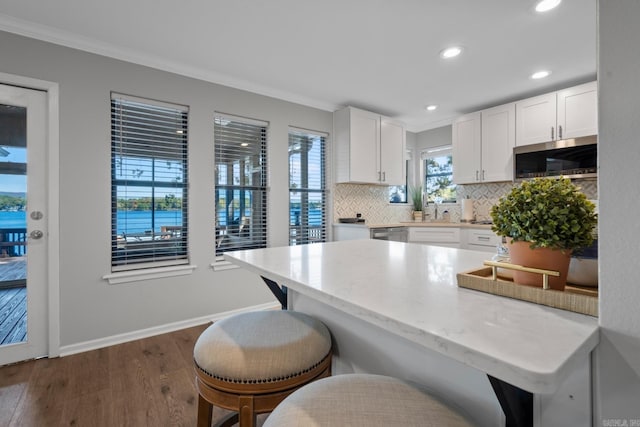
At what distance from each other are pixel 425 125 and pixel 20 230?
5.02 meters

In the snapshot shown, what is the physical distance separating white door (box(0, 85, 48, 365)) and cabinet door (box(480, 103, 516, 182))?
15.0ft

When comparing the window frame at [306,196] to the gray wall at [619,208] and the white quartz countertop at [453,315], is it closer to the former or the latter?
the white quartz countertop at [453,315]

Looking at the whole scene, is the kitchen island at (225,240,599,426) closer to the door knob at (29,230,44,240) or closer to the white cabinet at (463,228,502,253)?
the door knob at (29,230,44,240)

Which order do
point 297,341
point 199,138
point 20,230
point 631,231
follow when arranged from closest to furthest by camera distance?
point 631,231
point 297,341
point 20,230
point 199,138

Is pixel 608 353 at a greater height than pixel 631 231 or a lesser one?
lesser

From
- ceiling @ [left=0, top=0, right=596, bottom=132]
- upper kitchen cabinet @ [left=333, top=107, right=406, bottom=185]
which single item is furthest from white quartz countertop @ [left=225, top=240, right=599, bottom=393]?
upper kitchen cabinet @ [left=333, top=107, right=406, bottom=185]

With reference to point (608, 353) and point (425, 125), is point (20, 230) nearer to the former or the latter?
point (608, 353)

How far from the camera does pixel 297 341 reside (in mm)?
1054

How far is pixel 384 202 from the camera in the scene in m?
4.86

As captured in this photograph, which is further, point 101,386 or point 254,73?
point 254,73

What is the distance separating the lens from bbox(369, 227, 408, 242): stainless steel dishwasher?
3908mm

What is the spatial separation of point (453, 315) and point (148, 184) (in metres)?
2.92

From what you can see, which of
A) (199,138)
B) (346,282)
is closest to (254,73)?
(199,138)

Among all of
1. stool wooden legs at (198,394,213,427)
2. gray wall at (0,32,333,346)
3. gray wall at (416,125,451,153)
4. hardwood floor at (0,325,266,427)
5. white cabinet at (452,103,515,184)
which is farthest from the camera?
gray wall at (416,125,451,153)
